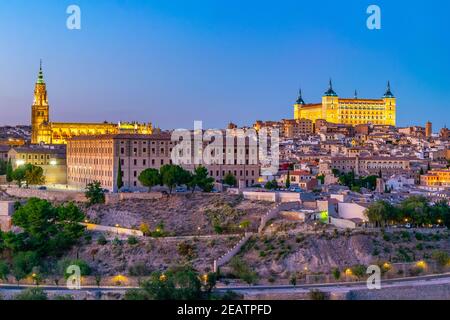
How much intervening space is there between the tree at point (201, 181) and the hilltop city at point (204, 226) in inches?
2.7

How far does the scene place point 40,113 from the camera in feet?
208

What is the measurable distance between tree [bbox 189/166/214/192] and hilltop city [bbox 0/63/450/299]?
7 centimetres

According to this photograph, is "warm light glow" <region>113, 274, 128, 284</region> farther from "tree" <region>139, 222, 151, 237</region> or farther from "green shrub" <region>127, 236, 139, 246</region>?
"tree" <region>139, 222, 151, 237</region>

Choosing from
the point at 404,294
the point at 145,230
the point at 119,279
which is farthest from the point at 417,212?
the point at 119,279

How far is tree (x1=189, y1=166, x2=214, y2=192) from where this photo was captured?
116ft

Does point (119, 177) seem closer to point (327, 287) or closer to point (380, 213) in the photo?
point (380, 213)

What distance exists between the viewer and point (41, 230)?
29891 mm

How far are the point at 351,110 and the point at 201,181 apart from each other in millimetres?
63859

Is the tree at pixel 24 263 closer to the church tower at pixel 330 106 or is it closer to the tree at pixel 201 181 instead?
the tree at pixel 201 181

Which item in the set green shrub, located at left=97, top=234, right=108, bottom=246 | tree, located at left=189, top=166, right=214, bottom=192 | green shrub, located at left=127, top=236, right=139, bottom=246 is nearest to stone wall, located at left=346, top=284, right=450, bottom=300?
green shrub, located at left=127, top=236, right=139, bottom=246

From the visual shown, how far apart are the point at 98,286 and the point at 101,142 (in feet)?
56.4

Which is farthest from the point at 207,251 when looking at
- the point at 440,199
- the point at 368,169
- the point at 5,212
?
the point at 368,169

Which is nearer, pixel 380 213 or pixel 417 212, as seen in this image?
pixel 380 213

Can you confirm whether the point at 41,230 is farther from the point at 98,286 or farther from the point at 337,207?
the point at 337,207
